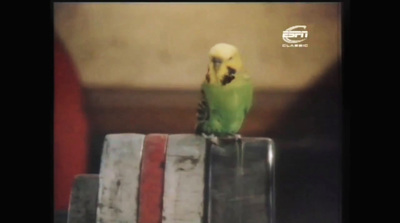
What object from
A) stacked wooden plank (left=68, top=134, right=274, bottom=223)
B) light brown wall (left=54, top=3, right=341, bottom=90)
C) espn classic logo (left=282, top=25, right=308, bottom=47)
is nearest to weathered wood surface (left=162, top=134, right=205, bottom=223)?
stacked wooden plank (left=68, top=134, right=274, bottom=223)

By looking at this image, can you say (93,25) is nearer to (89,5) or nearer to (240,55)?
(89,5)

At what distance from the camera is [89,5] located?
1.81 metres

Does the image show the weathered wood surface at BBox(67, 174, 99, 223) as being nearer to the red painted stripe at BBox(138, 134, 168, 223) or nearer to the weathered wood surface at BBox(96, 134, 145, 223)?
the weathered wood surface at BBox(96, 134, 145, 223)

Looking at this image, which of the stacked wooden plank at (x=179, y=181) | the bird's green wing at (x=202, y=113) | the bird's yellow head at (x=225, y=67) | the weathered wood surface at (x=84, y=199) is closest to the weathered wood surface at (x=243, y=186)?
the stacked wooden plank at (x=179, y=181)

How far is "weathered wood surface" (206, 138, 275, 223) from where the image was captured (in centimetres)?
179

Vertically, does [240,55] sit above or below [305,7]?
below

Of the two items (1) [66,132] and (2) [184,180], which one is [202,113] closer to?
(2) [184,180]

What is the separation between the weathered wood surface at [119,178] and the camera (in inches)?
71.4

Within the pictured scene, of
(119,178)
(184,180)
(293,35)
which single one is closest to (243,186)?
(184,180)

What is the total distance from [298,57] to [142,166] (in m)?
0.60

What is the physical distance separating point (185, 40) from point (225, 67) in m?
0.15

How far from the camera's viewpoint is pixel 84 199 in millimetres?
1835

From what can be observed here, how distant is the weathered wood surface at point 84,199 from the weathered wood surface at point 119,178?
0.02 m
